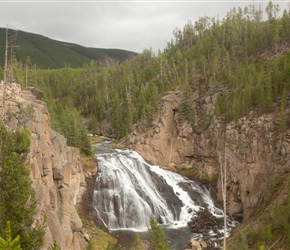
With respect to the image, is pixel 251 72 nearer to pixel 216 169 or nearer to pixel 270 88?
pixel 270 88

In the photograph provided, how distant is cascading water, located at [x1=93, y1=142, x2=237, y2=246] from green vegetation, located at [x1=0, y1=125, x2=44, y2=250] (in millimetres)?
24054

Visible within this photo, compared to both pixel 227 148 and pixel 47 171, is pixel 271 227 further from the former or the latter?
pixel 47 171

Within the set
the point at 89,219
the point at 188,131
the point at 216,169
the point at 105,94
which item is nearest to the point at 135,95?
the point at 105,94

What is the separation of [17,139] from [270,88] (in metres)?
49.8

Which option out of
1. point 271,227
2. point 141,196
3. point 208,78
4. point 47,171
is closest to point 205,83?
point 208,78

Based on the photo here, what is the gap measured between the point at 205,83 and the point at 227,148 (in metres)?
25.7

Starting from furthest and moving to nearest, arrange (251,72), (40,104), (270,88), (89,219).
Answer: (251,72) < (270,88) < (89,219) < (40,104)

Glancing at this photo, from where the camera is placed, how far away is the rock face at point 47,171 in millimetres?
28672

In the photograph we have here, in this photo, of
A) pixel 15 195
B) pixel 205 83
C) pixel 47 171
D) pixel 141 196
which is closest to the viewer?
pixel 15 195

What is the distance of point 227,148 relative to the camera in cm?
5803

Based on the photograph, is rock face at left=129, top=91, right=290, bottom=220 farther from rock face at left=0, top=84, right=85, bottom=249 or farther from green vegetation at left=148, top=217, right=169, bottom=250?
rock face at left=0, top=84, right=85, bottom=249

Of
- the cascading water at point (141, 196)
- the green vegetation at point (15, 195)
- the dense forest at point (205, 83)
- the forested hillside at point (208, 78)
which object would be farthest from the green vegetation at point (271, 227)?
the green vegetation at point (15, 195)

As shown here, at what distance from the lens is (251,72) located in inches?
2788

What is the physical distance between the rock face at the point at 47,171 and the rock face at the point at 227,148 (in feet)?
87.1
